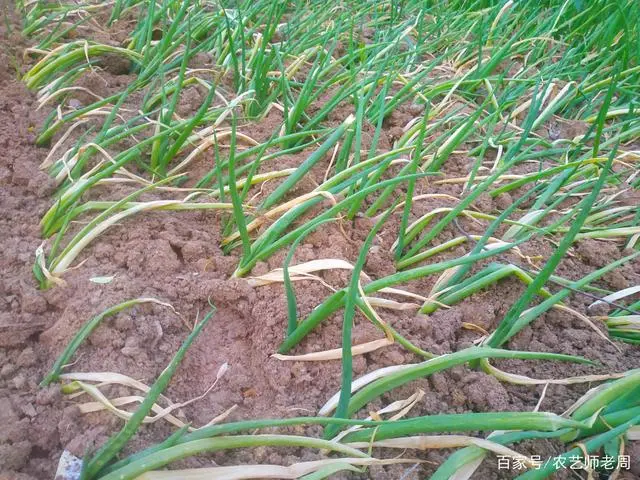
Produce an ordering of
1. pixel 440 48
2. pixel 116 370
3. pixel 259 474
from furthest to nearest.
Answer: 1. pixel 440 48
2. pixel 116 370
3. pixel 259 474

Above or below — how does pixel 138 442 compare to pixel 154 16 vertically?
below

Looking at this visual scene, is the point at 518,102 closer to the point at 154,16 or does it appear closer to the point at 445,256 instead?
the point at 445,256

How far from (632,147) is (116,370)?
1755mm

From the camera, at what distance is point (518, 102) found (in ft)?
6.48

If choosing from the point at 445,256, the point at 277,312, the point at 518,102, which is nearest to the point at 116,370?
the point at 277,312

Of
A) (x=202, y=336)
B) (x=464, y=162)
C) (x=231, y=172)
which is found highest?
(x=231, y=172)

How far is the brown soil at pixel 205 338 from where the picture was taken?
95 cm

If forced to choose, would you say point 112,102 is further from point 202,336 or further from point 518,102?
point 518,102

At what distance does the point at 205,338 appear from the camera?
1144mm

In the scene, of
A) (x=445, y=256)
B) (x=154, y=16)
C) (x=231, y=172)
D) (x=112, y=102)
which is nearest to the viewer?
(x=231, y=172)

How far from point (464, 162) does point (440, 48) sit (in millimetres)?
846

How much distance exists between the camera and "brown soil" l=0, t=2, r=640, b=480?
95 centimetres

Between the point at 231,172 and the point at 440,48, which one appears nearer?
the point at 231,172

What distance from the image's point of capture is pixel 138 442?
3.03 feet
